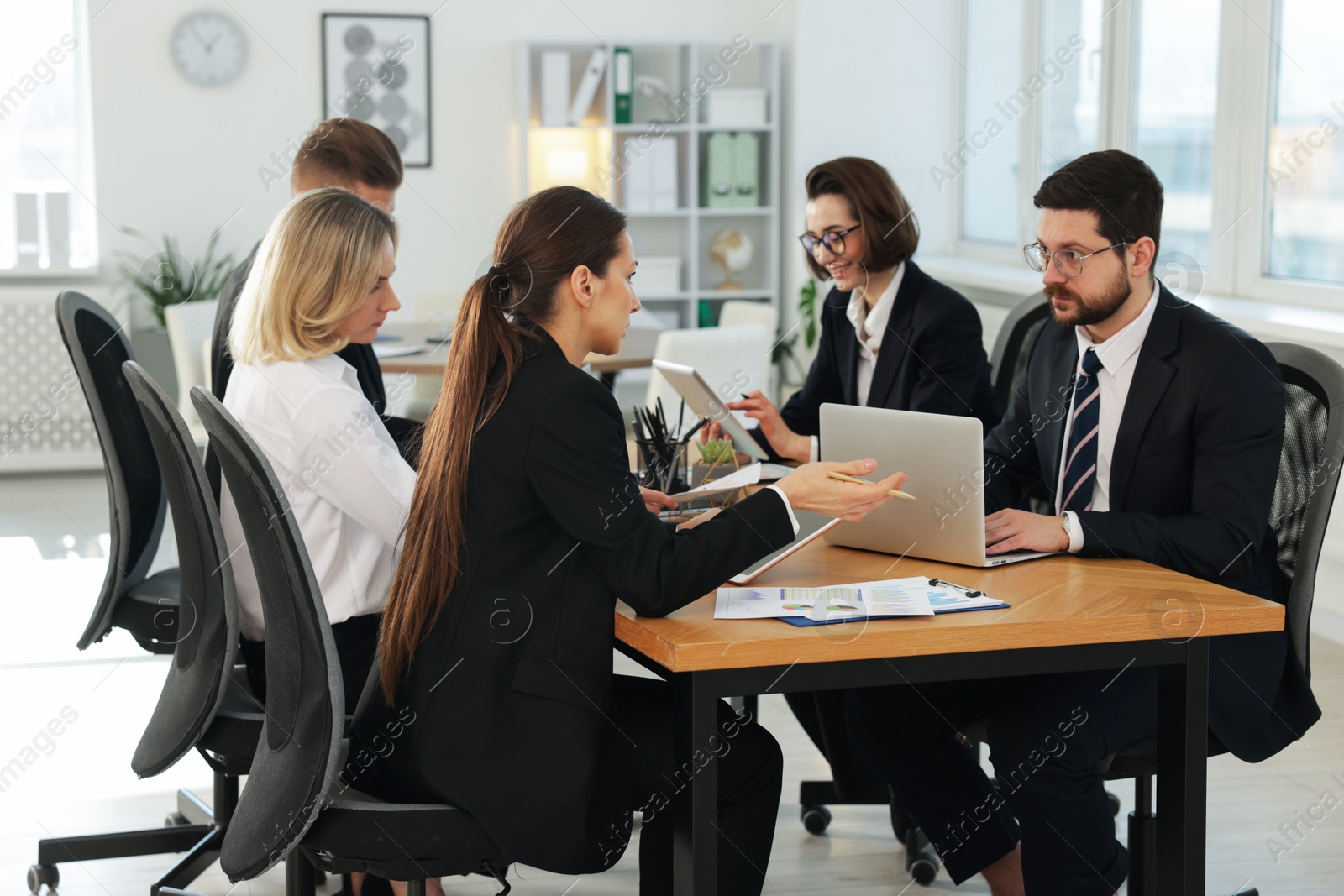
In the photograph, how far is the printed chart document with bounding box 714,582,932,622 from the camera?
170cm

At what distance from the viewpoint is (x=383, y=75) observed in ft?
22.0

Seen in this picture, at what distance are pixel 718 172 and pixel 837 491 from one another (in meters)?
5.44

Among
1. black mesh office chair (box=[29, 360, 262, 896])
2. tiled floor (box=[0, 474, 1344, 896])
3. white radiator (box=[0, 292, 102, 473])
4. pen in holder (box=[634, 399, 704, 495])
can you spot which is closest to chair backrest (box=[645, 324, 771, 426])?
tiled floor (box=[0, 474, 1344, 896])

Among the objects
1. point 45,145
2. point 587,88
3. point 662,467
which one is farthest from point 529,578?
point 45,145

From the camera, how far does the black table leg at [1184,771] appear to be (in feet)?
5.86

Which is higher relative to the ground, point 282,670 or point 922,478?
point 922,478

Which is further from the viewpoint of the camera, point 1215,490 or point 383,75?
point 383,75

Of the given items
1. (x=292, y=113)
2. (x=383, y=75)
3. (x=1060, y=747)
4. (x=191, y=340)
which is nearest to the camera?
(x=1060, y=747)

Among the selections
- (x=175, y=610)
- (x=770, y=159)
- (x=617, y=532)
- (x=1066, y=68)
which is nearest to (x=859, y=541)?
(x=617, y=532)

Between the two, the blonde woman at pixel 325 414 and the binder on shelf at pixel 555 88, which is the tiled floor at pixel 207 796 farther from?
the binder on shelf at pixel 555 88

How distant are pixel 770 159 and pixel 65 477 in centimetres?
383

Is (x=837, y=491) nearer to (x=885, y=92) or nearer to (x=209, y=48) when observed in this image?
(x=885, y=92)

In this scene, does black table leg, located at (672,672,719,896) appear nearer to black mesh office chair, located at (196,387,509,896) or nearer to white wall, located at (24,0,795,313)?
black mesh office chair, located at (196,387,509,896)

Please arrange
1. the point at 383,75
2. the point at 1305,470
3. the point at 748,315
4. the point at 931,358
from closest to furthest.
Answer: the point at 1305,470
the point at 931,358
the point at 748,315
the point at 383,75
